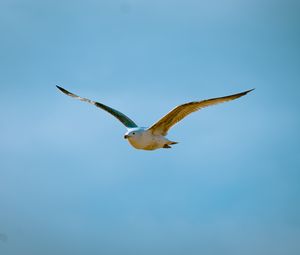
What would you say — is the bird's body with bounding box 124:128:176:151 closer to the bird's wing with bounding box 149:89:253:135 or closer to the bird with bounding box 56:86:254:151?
the bird with bounding box 56:86:254:151

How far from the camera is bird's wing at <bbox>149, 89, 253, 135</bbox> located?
17.3m

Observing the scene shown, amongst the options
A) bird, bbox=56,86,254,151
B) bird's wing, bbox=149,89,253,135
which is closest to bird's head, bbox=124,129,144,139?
bird, bbox=56,86,254,151

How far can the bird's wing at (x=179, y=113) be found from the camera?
17.3 metres

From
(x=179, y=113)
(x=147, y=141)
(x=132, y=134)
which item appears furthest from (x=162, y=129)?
(x=132, y=134)

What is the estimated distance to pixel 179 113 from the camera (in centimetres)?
1789

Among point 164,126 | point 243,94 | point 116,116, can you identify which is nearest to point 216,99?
point 243,94

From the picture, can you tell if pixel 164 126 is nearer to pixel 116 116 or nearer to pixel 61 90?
pixel 116 116

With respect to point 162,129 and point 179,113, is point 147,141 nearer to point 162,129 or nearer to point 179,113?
point 162,129

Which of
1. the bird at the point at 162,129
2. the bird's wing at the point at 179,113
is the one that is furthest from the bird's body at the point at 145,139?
the bird's wing at the point at 179,113

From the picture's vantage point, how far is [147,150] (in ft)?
60.9

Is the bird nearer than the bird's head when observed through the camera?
Yes

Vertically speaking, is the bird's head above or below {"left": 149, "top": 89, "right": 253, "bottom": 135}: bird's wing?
below

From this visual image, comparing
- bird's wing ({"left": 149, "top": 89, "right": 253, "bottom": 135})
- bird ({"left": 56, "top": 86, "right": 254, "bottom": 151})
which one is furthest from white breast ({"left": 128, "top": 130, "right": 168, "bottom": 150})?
bird's wing ({"left": 149, "top": 89, "right": 253, "bottom": 135})

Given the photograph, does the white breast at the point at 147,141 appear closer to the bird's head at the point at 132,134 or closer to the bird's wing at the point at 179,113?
the bird's head at the point at 132,134
